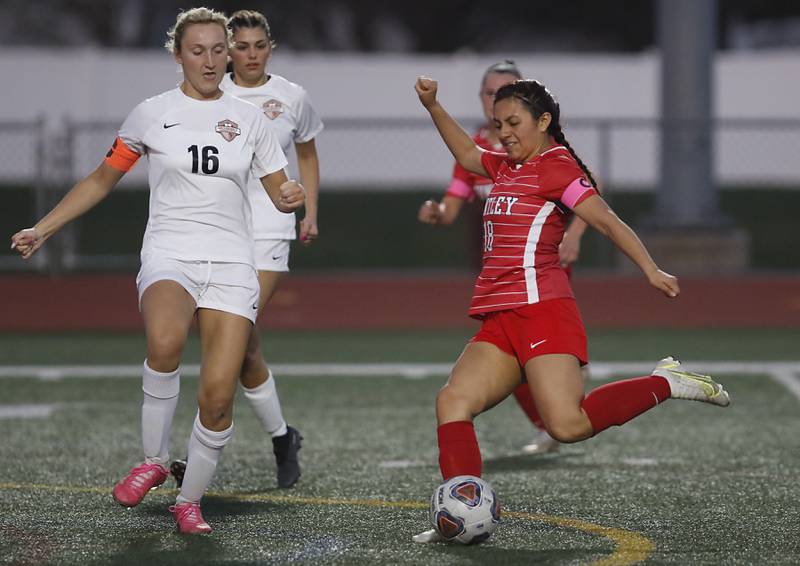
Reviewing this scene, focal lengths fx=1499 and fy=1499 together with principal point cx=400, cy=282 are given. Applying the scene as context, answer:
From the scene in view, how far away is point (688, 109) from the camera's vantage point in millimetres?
14438

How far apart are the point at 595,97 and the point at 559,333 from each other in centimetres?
2441

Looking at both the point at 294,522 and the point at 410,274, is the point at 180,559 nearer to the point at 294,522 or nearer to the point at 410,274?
the point at 294,522

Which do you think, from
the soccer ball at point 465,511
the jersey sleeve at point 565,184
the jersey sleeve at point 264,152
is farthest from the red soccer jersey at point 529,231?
the jersey sleeve at point 264,152

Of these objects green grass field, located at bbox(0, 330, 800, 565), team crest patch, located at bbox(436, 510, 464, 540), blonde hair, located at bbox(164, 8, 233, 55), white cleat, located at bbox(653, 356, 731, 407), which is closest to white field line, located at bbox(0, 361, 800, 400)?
green grass field, located at bbox(0, 330, 800, 565)

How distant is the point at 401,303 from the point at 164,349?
7.98 m

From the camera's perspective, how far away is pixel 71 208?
224 inches

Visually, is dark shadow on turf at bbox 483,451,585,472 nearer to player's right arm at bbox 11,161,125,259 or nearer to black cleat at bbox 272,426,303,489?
black cleat at bbox 272,426,303,489

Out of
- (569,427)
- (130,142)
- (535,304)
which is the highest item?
(130,142)

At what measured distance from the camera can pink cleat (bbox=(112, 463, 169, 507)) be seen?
5.59 m

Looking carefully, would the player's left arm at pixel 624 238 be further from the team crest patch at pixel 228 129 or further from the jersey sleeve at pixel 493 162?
the team crest patch at pixel 228 129

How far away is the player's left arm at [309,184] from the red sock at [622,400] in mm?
1737

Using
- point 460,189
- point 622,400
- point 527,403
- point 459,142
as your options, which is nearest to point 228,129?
point 459,142

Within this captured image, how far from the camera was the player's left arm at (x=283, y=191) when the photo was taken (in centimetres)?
554

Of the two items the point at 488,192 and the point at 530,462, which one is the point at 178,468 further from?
the point at 488,192
